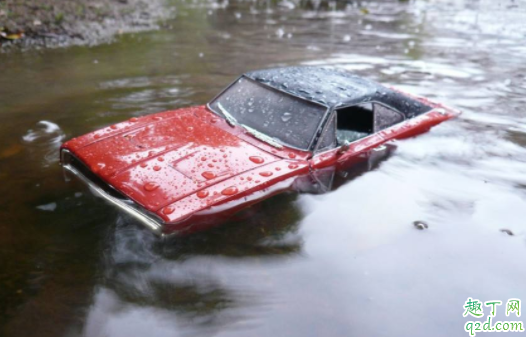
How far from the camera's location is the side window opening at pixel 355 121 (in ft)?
14.8

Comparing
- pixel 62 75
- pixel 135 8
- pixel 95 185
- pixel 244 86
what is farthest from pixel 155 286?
pixel 135 8

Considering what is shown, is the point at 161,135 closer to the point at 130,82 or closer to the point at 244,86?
the point at 244,86

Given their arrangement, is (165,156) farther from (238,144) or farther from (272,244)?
(272,244)

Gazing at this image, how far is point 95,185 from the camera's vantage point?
11.0 ft

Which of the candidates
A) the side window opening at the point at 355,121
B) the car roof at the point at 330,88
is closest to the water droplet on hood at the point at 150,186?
the car roof at the point at 330,88

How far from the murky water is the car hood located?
453mm

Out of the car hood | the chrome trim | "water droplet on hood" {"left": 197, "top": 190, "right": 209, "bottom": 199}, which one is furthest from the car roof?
the chrome trim

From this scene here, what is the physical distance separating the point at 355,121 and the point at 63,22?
315 inches

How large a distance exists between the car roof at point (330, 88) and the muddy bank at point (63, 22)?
21.2 ft

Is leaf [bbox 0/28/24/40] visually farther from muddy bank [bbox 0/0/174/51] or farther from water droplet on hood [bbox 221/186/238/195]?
water droplet on hood [bbox 221/186/238/195]

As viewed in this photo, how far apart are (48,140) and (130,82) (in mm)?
2396

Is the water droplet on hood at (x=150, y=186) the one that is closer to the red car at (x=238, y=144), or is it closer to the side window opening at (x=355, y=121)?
the red car at (x=238, y=144)

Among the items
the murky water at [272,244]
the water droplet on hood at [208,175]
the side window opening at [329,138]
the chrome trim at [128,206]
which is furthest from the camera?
the side window opening at [329,138]

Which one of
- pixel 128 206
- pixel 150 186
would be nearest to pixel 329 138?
pixel 150 186
